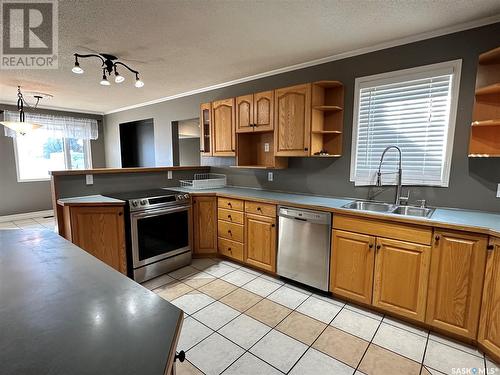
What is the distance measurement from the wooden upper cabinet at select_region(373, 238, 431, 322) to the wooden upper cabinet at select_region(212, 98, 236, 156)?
2.19 meters

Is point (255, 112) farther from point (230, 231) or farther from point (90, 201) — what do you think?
point (90, 201)

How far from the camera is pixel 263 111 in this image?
10.5 feet

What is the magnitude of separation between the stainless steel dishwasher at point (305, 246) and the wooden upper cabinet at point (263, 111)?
1.07 metres

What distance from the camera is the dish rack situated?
3857 millimetres

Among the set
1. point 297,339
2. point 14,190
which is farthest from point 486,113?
point 14,190

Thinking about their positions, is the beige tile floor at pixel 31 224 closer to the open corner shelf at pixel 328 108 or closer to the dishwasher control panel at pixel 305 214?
the dishwasher control panel at pixel 305 214

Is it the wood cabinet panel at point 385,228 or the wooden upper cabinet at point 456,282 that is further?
the wood cabinet panel at point 385,228

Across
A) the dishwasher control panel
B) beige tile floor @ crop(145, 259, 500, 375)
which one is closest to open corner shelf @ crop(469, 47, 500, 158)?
the dishwasher control panel

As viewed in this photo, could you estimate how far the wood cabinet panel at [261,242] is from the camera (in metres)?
2.97

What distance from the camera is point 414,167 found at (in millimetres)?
2545

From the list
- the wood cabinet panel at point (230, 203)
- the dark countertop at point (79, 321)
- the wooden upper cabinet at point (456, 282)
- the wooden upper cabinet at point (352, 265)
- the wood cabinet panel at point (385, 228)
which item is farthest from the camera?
the wood cabinet panel at point (230, 203)

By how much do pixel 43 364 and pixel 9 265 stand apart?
30.8 inches

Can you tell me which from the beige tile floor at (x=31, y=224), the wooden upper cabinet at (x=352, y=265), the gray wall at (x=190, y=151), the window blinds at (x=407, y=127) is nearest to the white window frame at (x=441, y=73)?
the window blinds at (x=407, y=127)

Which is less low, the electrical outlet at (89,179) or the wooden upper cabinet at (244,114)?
the wooden upper cabinet at (244,114)
